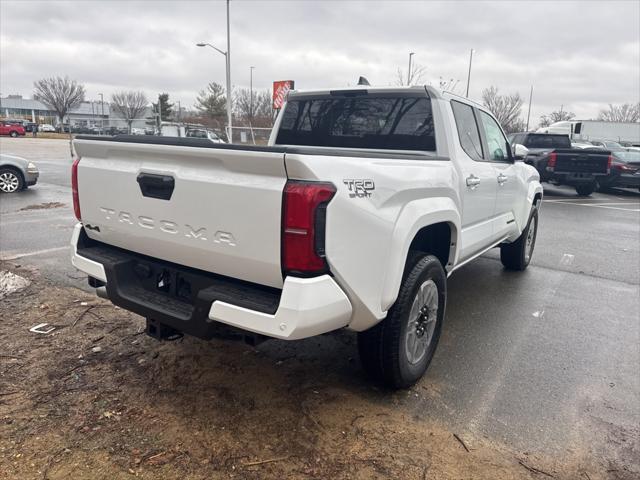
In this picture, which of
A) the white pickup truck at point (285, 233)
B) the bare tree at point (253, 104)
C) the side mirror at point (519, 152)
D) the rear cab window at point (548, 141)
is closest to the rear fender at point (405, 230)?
the white pickup truck at point (285, 233)

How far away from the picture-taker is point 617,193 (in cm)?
1716

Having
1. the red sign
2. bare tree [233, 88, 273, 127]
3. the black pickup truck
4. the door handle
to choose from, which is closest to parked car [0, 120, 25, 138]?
bare tree [233, 88, 273, 127]

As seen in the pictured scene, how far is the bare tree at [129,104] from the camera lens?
2675 inches

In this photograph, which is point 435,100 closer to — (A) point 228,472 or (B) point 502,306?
(B) point 502,306

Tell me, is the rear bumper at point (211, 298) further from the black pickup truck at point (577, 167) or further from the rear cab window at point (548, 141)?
the rear cab window at point (548, 141)

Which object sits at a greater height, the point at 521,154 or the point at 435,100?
the point at 435,100

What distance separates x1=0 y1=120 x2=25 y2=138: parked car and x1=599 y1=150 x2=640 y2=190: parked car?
56.1 metres

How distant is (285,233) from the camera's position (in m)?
2.32

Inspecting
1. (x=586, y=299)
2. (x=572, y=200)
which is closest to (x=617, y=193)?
(x=572, y=200)

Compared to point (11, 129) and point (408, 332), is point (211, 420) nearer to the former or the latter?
point (408, 332)

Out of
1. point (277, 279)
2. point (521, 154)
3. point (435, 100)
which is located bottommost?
point (277, 279)

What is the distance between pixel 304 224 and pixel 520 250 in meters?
4.77

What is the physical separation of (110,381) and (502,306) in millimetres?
3737

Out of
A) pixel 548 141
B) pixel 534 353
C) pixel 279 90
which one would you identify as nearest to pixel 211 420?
pixel 534 353
